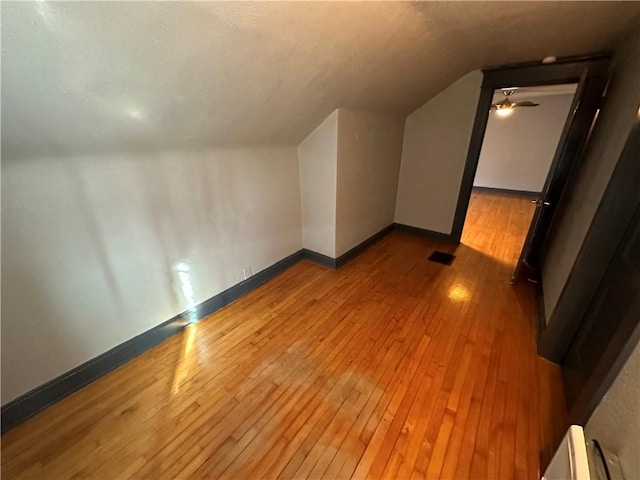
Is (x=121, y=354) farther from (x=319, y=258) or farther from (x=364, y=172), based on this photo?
(x=364, y=172)

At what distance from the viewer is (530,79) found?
2506 millimetres

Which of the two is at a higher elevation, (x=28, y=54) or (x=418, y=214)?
(x=28, y=54)

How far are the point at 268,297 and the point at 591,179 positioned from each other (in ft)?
8.69

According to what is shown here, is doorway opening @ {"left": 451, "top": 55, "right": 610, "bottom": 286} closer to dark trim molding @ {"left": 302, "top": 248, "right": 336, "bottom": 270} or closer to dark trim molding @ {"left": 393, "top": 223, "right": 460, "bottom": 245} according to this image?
dark trim molding @ {"left": 393, "top": 223, "right": 460, "bottom": 245}

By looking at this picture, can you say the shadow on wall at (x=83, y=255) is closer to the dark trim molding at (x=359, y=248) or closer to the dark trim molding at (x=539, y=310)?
the dark trim molding at (x=359, y=248)

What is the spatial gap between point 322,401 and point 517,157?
6.87 meters

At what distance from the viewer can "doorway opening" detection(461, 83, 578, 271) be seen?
15.6 ft

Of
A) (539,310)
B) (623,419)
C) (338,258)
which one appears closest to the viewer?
(623,419)

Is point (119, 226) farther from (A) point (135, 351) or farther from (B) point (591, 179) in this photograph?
(B) point (591, 179)

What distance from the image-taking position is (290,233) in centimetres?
284

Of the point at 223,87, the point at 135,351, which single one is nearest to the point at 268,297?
the point at 135,351

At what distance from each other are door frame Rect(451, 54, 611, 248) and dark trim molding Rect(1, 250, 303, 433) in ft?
9.58

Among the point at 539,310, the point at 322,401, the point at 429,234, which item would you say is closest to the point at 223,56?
the point at 322,401

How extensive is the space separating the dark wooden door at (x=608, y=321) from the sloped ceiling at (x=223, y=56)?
1341 millimetres
